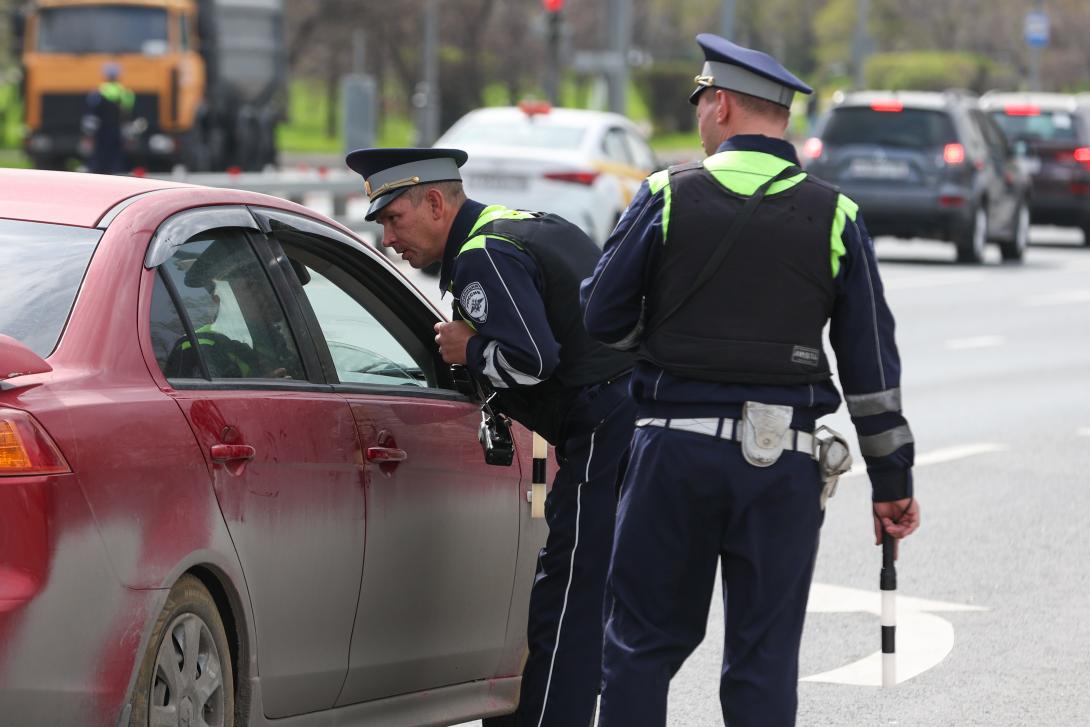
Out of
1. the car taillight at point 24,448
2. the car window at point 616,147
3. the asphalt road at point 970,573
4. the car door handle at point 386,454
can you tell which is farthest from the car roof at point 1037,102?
→ the car taillight at point 24,448

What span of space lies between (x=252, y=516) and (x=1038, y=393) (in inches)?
427

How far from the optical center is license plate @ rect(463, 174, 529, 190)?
20.2 metres

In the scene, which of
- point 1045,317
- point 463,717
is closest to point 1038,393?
point 1045,317

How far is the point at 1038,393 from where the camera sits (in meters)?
14.7

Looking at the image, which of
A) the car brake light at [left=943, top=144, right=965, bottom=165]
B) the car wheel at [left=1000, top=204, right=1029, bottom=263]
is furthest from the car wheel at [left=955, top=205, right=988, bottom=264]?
the car brake light at [left=943, top=144, right=965, bottom=165]

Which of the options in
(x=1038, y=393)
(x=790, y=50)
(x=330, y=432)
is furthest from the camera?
(x=790, y=50)

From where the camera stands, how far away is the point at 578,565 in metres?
5.18

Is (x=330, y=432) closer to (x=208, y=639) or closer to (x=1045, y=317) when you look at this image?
(x=208, y=639)

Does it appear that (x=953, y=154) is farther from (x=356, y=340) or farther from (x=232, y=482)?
(x=232, y=482)

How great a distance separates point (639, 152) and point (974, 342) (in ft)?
16.9

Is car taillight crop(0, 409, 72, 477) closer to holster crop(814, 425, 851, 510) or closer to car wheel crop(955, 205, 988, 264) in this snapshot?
holster crop(814, 425, 851, 510)

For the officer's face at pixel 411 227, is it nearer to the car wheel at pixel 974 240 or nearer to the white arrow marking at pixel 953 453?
the white arrow marking at pixel 953 453

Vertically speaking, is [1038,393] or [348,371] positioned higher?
[348,371]

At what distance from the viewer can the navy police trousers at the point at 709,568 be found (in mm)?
4438
